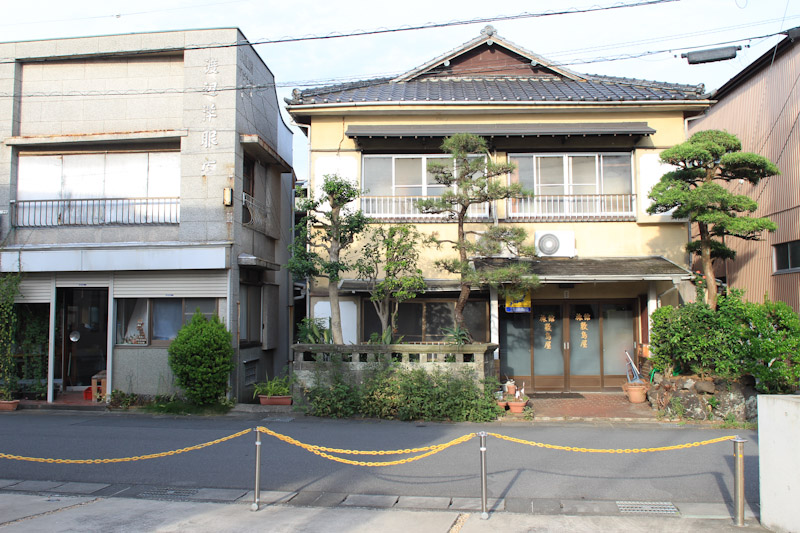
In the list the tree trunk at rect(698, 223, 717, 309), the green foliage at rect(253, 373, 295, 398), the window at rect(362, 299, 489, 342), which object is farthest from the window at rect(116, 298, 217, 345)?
the tree trunk at rect(698, 223, 717, 309)

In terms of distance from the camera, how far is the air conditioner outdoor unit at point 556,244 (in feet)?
46.2

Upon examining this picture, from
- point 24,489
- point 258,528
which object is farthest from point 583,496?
point 24,489

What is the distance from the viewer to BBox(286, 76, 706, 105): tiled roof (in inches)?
564

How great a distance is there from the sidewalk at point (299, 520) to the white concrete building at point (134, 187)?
23.2ft

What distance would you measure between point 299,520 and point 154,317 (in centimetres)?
924

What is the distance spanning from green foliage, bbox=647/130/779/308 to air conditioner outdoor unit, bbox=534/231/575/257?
82.9 inches

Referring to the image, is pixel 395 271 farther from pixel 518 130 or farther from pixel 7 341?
pixel 7 341

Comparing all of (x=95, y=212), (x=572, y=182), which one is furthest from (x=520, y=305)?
(x=95, y=212)

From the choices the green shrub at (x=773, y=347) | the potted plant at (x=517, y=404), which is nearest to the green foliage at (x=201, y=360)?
the potted plant at (x=517, y=404)

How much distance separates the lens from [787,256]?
628 inches

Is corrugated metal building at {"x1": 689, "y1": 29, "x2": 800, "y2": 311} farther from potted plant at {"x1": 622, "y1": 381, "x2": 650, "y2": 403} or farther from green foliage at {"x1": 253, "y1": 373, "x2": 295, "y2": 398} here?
green foliage at {"x1": 253, "y1": 373, "x2": 295, "y2": 398}

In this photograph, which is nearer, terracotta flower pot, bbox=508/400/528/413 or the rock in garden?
the rock in garden

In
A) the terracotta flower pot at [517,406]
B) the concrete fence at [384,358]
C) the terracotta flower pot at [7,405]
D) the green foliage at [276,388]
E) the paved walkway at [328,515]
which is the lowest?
the paved walkway at [328,515]

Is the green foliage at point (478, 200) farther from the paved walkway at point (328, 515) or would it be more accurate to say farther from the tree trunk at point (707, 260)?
the paved walkway at point (328, 515)
